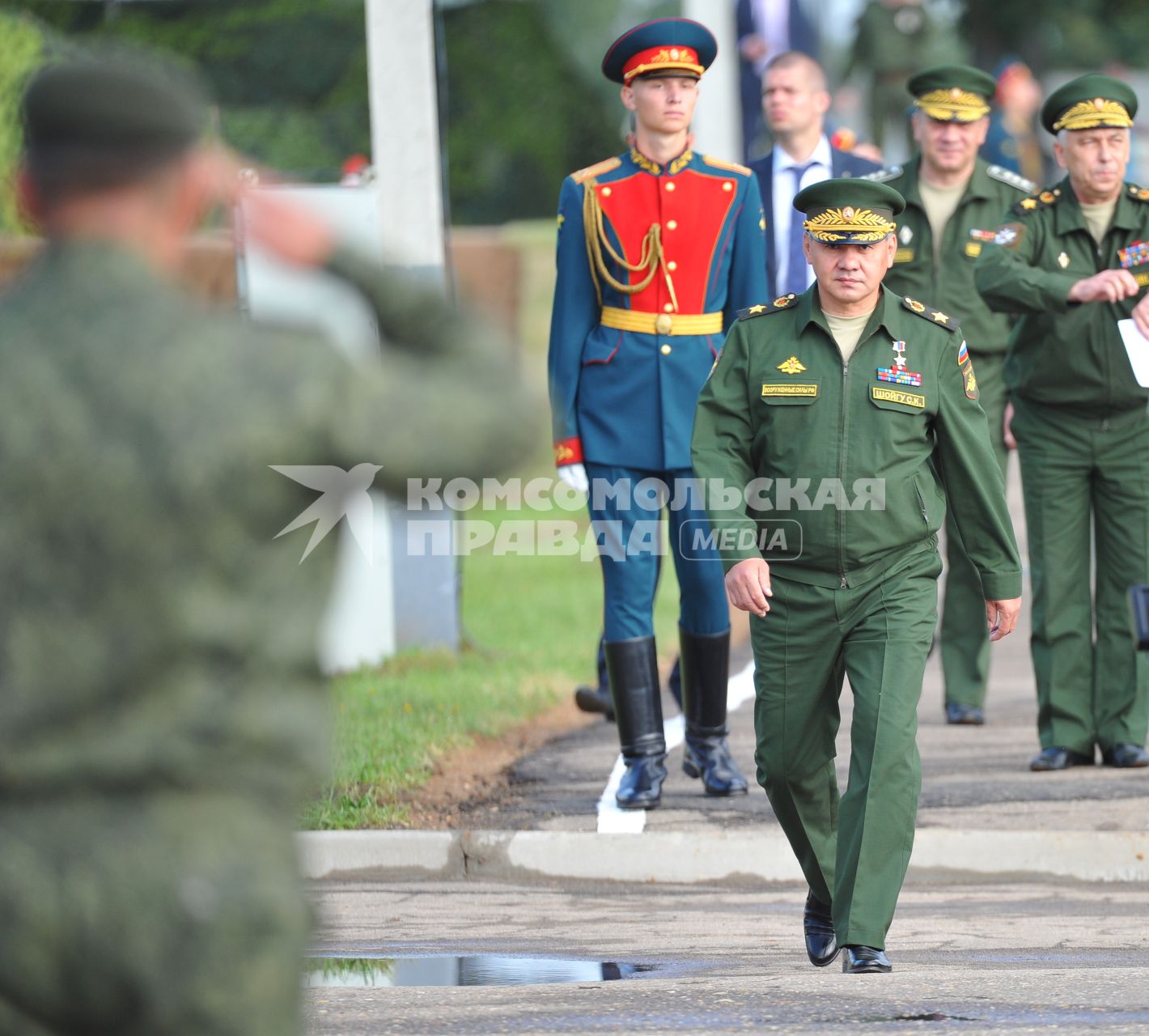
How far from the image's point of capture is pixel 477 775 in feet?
26.8

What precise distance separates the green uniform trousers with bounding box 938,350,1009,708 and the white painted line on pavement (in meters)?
1.02

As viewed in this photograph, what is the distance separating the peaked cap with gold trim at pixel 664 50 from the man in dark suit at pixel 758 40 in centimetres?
1014

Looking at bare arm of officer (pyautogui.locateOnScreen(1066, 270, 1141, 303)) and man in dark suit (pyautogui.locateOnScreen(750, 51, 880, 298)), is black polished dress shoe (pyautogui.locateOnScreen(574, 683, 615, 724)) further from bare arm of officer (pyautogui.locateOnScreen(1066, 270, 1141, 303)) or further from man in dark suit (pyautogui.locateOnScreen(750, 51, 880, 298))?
bare arm of officer (pyautogui.locateOnScreen(1066, 270, 1141, 303))

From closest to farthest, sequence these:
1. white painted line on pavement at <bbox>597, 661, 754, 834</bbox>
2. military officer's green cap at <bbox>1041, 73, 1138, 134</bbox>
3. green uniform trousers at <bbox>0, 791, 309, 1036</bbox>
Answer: green uniform trousers at <bbox>0, 791, 309, 1036</bbox>
white painted line on pavement at <bbox>597, 661, 754, 834</bbox>
military officer's green cap at <bbox>1041, 73, 1138, 134</bbox>

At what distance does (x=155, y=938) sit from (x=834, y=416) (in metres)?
3.42

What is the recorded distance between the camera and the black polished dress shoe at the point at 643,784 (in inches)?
292

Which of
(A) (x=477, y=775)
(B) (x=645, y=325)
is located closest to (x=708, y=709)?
(A) (x=477, y=775)

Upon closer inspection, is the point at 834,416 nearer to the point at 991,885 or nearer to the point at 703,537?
the point at 703,537

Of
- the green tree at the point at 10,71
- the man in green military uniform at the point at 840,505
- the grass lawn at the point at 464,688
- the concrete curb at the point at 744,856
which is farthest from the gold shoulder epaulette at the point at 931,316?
the green tree at the point at 10,71

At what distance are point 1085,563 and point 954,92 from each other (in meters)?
2.07

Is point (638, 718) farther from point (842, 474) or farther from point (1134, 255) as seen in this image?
point (1134, 255)

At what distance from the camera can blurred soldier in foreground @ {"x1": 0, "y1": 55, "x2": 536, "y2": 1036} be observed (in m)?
2.57

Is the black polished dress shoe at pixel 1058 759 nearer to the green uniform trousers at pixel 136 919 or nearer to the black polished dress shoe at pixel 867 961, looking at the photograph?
the black polished dress shoe at pixel 867 961

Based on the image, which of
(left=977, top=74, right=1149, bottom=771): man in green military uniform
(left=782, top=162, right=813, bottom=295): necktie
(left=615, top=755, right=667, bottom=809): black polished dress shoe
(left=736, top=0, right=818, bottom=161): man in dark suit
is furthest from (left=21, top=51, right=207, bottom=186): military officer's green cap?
(left=736, top=0, right=818, bottom=161): man in dark suit
